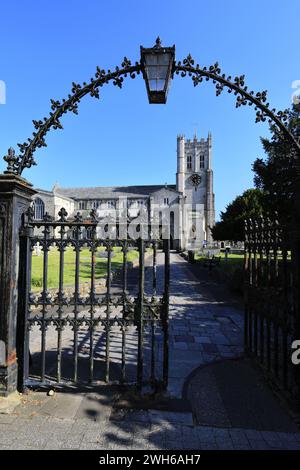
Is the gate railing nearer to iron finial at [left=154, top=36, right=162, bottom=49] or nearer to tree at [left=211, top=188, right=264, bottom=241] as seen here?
iron finial at [left=154, top=36, right=162, bottom=49]

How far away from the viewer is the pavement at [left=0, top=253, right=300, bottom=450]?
2.82 m

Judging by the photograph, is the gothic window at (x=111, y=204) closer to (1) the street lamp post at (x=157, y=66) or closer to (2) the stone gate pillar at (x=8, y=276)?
(2) the stone gate pillar at (x=8, y=276)

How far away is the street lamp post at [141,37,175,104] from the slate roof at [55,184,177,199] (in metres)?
76.7

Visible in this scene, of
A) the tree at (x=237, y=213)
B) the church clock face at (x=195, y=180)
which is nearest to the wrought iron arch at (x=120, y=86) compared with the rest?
the tree at (x=237, y=213)

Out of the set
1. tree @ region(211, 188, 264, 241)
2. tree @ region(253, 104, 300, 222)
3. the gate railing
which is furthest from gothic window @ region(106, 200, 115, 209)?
the gate railing

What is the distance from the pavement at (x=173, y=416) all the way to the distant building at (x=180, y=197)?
64.6 meters

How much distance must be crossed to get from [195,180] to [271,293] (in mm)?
78416

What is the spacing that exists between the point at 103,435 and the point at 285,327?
8.18ft

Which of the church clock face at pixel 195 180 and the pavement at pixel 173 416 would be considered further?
the church clock face at pixel 195 180

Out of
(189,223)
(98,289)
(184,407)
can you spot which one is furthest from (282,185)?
(189,223)

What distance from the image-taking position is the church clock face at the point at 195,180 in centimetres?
8025

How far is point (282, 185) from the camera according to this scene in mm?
11562

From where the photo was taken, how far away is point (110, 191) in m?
84.4

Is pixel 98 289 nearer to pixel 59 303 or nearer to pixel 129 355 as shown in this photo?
pixel 129 355
